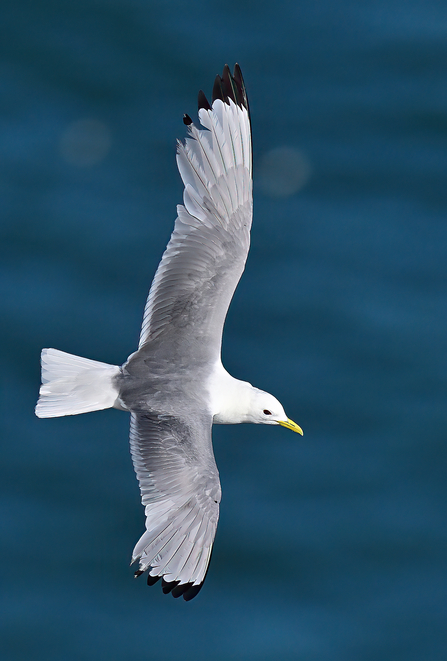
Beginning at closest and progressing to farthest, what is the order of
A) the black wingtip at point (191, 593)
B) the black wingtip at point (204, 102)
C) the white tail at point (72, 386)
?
the black wingtip at point (191, 593)
the white tail at point (72, 386)
the black wingtip at point (204, 102)

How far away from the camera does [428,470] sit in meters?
8.22

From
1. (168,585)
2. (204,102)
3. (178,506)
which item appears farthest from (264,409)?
(204,102)

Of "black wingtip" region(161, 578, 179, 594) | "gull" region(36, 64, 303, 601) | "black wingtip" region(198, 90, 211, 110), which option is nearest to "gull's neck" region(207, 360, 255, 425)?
"gull" region(36, 64, 303, 601)

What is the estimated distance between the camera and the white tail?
23.2 feet

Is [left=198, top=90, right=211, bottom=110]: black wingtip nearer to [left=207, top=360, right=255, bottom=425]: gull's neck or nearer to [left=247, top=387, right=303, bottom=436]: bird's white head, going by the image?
[left=207, top=360, right=255, bottom=425]: gull's neck

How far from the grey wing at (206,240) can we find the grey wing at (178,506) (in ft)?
2.23

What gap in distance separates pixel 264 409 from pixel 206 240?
3.48 feet

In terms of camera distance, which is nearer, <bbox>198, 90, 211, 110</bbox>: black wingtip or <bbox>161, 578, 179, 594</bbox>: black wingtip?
<bbox>161, 578, 179, 594</bbox>: black wingtip

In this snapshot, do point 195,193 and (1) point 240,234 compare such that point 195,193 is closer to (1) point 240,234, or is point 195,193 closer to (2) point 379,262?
(1) point 240,234

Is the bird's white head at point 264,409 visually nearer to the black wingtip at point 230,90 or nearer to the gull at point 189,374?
the gull at point 189,374

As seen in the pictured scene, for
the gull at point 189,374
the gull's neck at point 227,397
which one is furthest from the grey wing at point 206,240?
the gull's neck at point 227,397

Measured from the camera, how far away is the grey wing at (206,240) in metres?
7.28

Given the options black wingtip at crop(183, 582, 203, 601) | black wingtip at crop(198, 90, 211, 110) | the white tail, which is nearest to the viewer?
black wingtip at crop(183, 582, 203, 601)

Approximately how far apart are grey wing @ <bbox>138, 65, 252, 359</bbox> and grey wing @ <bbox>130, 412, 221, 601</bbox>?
0.68 meters
